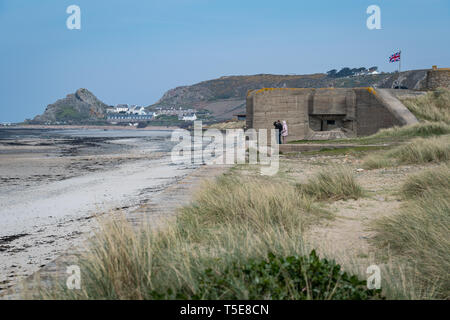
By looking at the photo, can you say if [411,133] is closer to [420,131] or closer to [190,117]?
[420,131]

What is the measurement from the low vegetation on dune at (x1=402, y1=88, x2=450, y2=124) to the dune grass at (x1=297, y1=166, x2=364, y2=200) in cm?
1679

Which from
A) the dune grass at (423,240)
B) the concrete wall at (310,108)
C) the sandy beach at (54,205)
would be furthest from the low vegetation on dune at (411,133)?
the dune grass at (423,240)

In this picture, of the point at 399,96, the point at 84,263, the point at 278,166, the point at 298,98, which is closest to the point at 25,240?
the point at 84,263

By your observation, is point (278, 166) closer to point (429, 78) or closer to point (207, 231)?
point (207, 231)

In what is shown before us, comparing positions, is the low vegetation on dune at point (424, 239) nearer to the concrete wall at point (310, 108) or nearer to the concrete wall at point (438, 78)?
the concrete wall at point (310, 108)

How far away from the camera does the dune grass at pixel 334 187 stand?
7.30 metres

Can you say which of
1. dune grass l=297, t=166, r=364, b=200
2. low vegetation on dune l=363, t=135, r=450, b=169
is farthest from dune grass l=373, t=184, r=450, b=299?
low vegetation on dune l=363, t=135, r=450, b=169

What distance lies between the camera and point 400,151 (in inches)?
475

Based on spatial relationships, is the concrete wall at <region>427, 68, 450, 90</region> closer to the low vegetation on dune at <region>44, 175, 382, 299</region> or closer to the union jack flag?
the union jack flag

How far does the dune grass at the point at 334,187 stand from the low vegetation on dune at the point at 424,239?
159 centimetres

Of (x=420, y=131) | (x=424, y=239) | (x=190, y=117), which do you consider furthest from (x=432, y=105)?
(x=190, y=117)

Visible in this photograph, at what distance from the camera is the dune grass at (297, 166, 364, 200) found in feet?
24.0

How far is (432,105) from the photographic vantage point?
75.8 ft

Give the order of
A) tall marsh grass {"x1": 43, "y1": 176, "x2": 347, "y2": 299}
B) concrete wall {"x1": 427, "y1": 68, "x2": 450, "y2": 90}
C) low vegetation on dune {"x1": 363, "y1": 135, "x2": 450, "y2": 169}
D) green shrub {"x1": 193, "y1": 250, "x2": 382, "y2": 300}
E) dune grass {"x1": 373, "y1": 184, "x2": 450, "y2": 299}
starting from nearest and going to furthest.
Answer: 1. green shrub {"x1": 193, "y1": 250, "x2": 382, "y2": 300}
2. tall marsh grass {"x1": 43, "y1": 176, "x2": 347, "y2": 299}
3. dune grass {"x1": 373, "y1": 184, "x2": 450, "y2": 299}
4. low vegetation on dune {"x1": 363, "y1": 135, "x2": 450, "y2": 169}
5. concrete wall {"x1": 427, "y1": 68, "x2": 450, "y2": 90}
